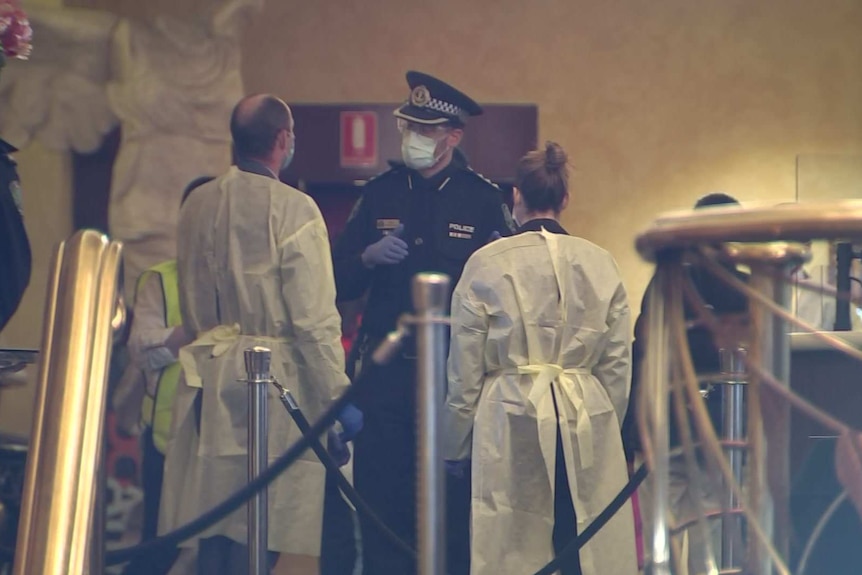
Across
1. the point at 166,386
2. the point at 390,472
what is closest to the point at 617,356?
the point at 390,472

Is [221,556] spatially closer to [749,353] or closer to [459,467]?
[459,467]

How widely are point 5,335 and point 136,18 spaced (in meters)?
1.58

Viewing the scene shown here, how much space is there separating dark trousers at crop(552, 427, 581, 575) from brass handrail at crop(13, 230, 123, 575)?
5.30ft

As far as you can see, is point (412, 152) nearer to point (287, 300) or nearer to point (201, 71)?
point (287, 300)

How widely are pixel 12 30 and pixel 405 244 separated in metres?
1.47

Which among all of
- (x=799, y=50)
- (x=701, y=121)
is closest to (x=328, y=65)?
(x=701, y=121)

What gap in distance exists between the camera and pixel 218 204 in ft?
11.8

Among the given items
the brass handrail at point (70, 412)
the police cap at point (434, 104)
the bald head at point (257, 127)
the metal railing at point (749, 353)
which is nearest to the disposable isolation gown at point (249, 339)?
the bald head at point (257, 127)

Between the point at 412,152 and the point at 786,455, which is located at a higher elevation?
the point at 412,152

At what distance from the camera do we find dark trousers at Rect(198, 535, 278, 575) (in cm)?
355

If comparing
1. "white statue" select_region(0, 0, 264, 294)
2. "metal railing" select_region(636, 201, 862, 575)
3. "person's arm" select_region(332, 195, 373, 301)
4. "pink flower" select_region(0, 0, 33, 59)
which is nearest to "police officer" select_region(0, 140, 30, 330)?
"pink flower" select_region(0, 0, 33, 59)

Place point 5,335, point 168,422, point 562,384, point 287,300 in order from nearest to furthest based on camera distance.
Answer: point 562,384, point 287,300, point 168,422, point 5,335

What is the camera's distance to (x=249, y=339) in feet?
11.5

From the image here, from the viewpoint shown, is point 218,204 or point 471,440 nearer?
point 471,440
